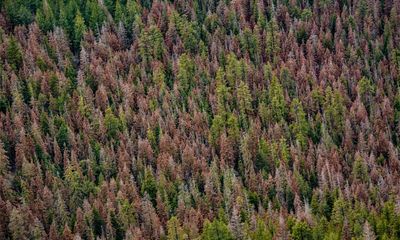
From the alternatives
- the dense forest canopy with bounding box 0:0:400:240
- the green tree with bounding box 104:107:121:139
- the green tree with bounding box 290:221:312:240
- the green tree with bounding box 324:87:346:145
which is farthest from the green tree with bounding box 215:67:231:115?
the green tree with bounding box 290:221:312:240

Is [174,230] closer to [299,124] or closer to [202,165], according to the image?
[202,165]

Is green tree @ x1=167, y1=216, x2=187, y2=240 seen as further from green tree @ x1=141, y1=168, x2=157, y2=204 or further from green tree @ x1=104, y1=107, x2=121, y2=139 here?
green tree @ x1=104, y1=107, x2=121, y2=139

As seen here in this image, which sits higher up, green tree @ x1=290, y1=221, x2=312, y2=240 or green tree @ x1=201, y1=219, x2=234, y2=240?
green tree @ x1=201, y1=219, x2=234, y2=240

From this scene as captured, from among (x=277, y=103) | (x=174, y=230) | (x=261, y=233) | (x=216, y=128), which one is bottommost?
(x=277, y=103)

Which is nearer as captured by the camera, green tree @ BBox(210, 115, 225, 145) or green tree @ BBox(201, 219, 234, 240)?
green tree @ BBox(201, 219, 234, 240)

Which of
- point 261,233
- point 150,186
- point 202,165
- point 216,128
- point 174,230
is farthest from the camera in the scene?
point 216,128

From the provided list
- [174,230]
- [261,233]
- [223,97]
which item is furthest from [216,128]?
[261,233]

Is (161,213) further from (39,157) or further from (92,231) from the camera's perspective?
(39,157)

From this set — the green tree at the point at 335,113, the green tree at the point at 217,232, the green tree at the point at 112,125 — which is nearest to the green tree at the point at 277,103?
the green tree at the point at 335,113

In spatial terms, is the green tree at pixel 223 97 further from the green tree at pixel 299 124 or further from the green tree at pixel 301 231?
the green tree at pixel 301 231

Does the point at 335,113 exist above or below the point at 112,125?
below

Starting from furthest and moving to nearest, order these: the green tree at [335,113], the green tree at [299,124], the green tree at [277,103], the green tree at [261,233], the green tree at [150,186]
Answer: the green tree at [277,103] < the green tree at [335,113] < the green tree at [299,124] < the green tree at [150,186] < the green tree at [261,233]

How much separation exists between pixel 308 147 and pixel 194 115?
24019 millimetres

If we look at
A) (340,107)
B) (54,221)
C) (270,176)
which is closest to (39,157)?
(54,221)
